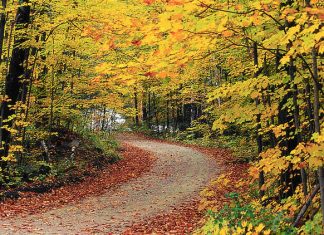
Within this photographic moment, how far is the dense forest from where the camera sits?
13.7 ft

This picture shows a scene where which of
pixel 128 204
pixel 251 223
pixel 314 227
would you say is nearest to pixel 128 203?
pixel 128 204

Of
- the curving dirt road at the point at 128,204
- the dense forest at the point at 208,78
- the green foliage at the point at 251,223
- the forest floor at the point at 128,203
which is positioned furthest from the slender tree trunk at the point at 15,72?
the green foliage at the point at 251,223

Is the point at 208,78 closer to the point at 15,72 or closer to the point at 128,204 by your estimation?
the point at 15,72

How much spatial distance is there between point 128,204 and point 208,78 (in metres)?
18.0

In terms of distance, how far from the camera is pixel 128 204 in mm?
11422

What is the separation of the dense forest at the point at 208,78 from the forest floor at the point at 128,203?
123cm

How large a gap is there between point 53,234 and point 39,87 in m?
8.15

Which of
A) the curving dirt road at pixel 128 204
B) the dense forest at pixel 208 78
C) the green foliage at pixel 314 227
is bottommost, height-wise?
the curving dirt road at pixel 128 204

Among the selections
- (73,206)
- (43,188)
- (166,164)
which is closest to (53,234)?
(73,206)

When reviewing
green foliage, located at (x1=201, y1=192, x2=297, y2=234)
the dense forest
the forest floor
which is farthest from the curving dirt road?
green foliage, located at (x1=201, y1=192, x2=297, y2=234)

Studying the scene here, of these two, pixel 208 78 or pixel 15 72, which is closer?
pixel 15 72

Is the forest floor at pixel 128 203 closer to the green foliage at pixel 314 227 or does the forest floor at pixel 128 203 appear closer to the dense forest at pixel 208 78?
the dense forest at pixel 208 78

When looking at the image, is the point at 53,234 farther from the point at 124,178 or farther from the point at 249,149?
the point at 249,149

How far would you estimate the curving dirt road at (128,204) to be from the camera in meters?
8.82
